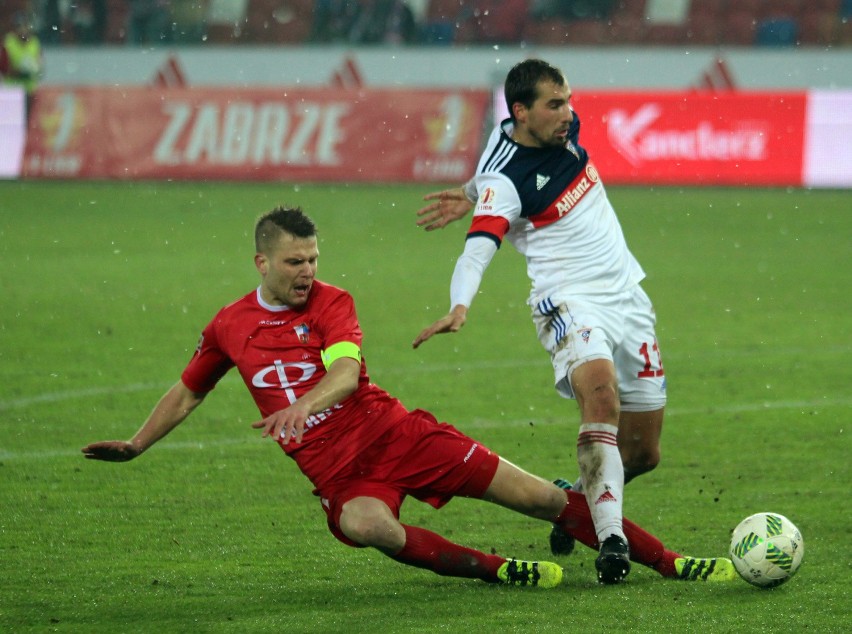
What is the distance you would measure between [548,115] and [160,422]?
5.82 ft

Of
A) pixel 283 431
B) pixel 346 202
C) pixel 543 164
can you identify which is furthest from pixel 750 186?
pixel 283 431

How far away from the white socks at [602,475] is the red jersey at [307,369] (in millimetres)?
657

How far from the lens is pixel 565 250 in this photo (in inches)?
212

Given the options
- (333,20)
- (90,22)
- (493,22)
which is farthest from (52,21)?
(493,22)

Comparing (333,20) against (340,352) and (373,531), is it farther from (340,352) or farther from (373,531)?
(373,531)

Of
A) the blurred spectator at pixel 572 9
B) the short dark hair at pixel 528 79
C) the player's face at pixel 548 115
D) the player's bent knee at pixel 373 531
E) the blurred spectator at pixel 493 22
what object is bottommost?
the player's bent knee at pixel 373 531

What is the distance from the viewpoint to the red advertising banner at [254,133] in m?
20.9

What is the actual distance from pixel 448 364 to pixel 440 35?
19.4 metres

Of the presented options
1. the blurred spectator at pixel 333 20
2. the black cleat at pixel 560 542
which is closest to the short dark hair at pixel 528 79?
the black cleat at pixel 560 542

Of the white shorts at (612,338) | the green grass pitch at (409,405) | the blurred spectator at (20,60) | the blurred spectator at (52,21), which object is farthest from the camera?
the blurred spectator at (52,21)

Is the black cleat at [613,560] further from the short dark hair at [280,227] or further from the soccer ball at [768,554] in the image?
the short dark hair at [280,227]

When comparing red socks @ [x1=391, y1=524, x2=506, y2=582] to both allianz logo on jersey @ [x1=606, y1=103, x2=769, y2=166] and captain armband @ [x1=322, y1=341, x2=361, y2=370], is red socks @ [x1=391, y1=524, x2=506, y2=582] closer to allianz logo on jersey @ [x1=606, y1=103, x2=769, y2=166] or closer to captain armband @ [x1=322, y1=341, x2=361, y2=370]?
captain armband @ [x1=322, y1=341, x2=361, y2=370]

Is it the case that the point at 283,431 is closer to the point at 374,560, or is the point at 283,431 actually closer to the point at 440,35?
the point at 374,560

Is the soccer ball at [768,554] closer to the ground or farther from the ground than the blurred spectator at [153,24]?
closer to the ground
